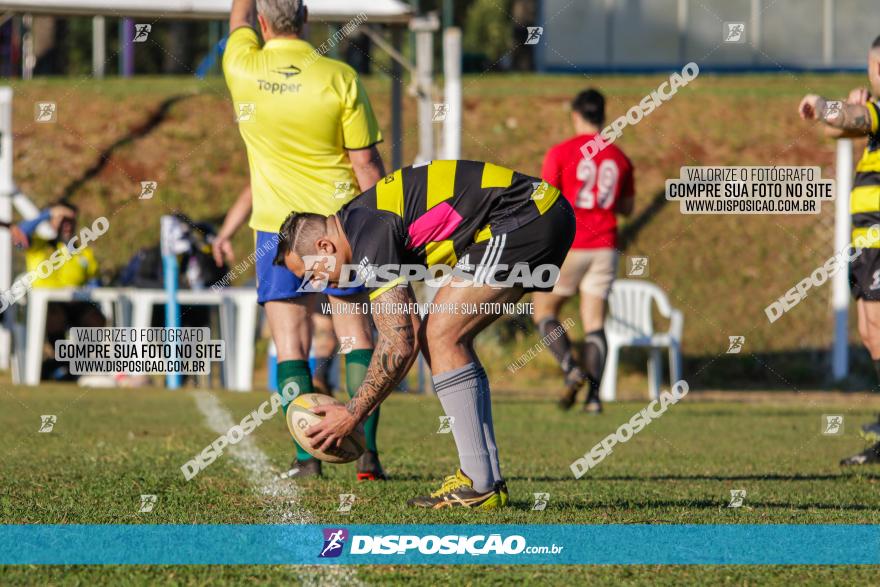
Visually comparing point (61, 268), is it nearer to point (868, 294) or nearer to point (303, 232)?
point (868, 294)

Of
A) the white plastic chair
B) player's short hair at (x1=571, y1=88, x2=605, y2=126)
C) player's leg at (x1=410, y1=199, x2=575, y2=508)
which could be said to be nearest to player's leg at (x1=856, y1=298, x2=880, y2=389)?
player's leg at (x1=410, y1=199, x2=575, y2=508)

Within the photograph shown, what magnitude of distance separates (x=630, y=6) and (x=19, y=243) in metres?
16.1

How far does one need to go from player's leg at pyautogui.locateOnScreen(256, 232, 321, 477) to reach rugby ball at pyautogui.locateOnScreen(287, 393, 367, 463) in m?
1.14

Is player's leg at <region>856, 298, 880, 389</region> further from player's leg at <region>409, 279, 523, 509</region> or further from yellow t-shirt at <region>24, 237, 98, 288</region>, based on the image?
yellow t-shirt at <region>24, 237, 98, 288</region>

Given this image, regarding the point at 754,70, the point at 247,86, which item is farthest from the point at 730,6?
the point at 247,86

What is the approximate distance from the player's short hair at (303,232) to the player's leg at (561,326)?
20.0ft

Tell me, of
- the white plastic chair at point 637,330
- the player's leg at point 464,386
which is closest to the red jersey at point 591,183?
the white plastic chair at point 637,330

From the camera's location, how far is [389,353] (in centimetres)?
532

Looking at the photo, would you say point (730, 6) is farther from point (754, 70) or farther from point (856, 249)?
point (856, 249)

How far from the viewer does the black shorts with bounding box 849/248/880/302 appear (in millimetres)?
7824

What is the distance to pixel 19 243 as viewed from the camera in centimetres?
1466

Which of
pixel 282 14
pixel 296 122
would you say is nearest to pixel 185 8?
pixel 282 14

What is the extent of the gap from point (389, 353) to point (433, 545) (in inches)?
35.7

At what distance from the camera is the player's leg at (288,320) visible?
685cm
